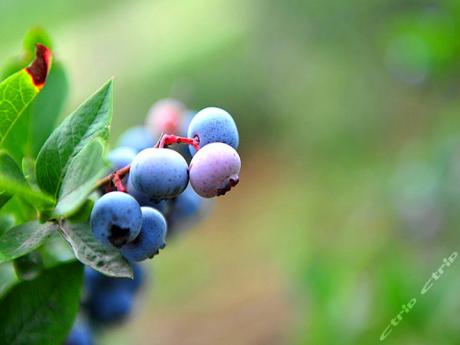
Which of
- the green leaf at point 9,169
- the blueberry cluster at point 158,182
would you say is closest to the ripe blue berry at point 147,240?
the blueberry cluster at point 158,182

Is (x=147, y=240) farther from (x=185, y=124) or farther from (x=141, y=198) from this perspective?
(x=185, y=124)

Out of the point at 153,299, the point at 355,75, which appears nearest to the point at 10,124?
the point at 153,299

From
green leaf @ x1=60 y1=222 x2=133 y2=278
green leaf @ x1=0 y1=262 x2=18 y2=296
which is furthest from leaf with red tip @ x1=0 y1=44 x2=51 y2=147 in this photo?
green leaf @ x1=0 y1=262 x2=18 y2=296

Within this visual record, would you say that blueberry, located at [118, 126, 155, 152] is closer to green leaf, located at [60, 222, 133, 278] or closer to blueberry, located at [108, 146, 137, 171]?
blueberry, located at [108, 146, 137, 171]

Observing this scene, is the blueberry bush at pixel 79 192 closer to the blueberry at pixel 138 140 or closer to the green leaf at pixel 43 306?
the green leaf at pixel 43 306

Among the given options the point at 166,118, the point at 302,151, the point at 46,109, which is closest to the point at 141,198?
the point at 46,109

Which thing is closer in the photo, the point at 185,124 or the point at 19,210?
the point at 19,210
